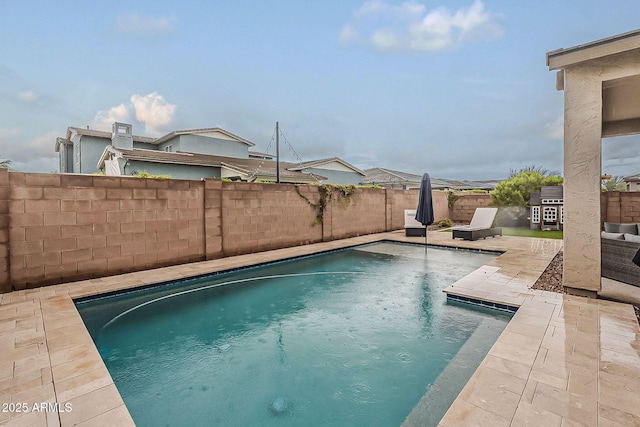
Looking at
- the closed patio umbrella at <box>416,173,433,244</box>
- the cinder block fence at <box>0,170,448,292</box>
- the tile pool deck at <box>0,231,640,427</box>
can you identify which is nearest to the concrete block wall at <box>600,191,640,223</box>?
the closed patio umbrella at <box>416,173,433,244</box>

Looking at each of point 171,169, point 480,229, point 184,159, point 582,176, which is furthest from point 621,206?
point 171,169

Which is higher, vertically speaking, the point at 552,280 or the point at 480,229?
the point at 480,229

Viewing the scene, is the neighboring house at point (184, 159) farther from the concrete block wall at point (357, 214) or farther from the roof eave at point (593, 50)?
the roof eave at point (593, 50)

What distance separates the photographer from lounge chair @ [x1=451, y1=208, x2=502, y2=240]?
1142 centimetres

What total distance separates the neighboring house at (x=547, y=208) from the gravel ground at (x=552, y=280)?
820 centimetres

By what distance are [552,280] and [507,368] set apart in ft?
12.9

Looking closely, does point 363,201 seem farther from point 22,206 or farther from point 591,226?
point 22,206

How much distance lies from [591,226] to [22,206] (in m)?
9.55

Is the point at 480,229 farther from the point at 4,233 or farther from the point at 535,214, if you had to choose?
the point at 4,233

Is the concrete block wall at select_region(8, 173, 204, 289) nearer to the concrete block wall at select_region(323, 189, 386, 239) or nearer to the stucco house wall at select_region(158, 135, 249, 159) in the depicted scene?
the concrete block wall at select_region(323, 189, 386, 239)

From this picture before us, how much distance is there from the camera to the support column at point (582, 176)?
4574 millimetres

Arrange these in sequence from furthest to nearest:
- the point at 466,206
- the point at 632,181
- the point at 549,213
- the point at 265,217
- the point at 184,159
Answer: the point at 632,181, the point at 466,206, the point at 184,159, the point at 549,213, the point at 265,217

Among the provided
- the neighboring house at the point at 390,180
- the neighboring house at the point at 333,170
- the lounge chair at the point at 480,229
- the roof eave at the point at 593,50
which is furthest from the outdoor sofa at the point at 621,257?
the neighboring house at the point at 390,180

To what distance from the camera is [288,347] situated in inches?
151
